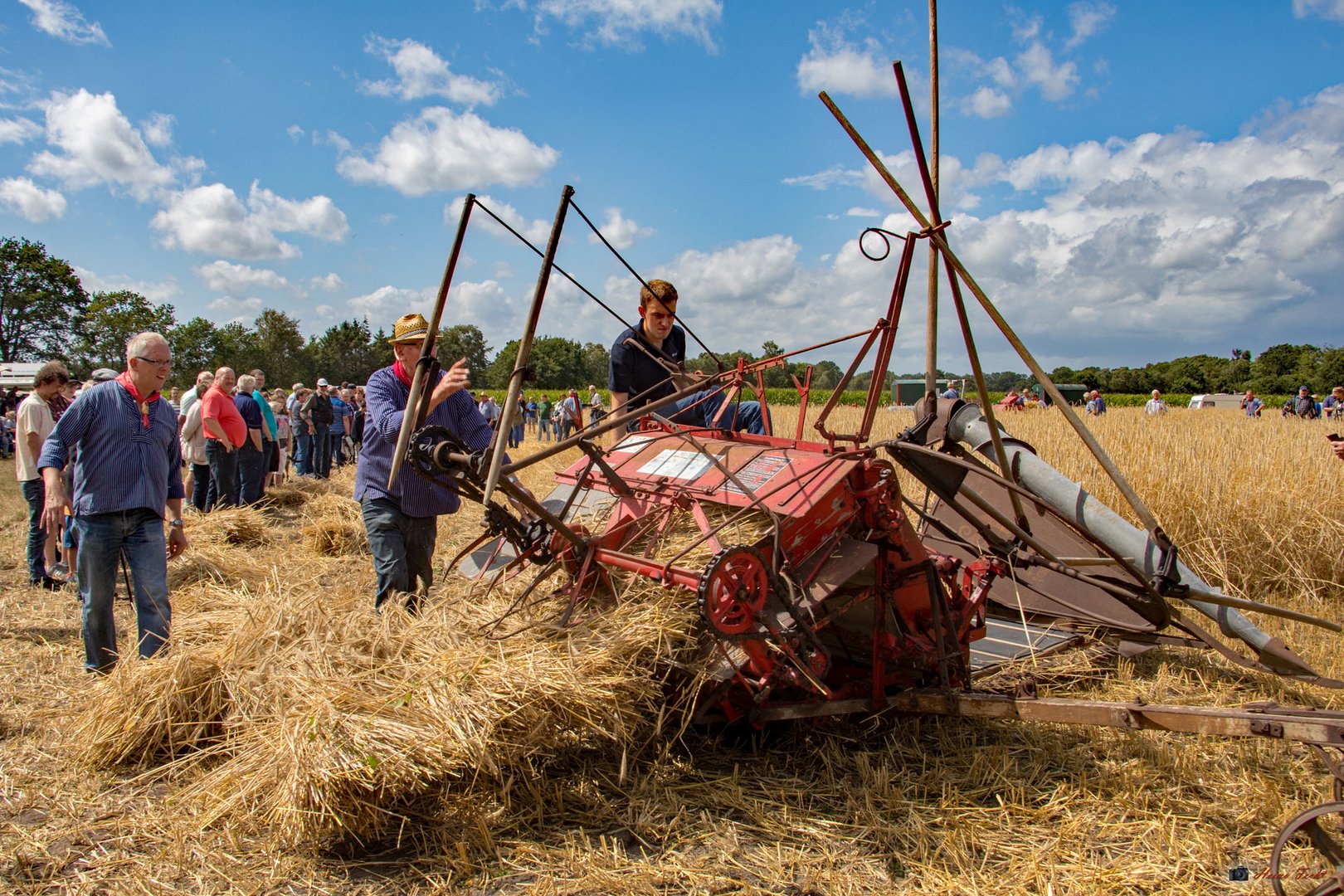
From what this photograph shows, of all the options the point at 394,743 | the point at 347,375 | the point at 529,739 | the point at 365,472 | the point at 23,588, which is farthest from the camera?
the point at 347,375

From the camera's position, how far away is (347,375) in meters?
68.1

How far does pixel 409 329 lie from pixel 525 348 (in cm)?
199

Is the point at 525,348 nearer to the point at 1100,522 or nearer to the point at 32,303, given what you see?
the point at 1100,522

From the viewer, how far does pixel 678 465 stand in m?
3.87

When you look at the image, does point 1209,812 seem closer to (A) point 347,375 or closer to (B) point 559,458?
(B) point 559,458

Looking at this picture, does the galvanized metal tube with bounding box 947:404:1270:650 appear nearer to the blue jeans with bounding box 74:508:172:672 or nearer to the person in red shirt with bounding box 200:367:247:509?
the blue jeans with bounding box 74:508:172:672

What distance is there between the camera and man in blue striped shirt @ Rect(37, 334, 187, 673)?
3912mm

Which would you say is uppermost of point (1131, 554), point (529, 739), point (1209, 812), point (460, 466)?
point (460, 466)

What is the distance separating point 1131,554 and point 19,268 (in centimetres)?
6703

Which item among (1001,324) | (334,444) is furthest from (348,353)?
(1001,324)

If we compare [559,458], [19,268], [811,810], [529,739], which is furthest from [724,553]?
[19,268]

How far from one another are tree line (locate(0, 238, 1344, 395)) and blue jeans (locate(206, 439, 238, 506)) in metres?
32.0

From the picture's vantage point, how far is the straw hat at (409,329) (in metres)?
4.11

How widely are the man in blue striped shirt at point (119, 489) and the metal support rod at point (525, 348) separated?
2289mm
